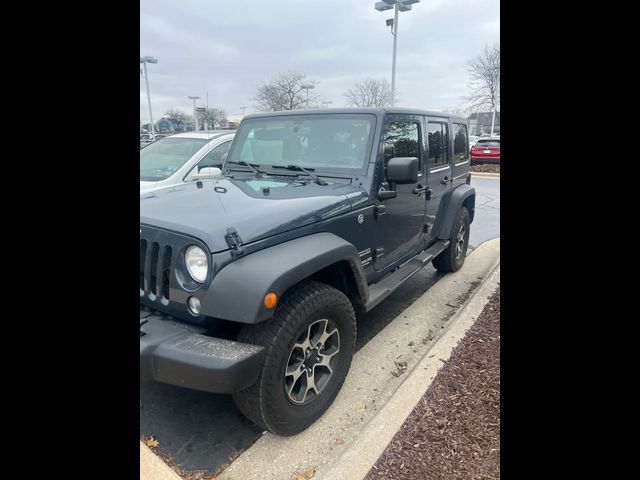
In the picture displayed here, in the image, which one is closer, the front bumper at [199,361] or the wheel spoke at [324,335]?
the front bumper at [199,361]

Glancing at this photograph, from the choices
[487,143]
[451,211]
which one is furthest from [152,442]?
[487,143]

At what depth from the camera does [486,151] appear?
1975 cm

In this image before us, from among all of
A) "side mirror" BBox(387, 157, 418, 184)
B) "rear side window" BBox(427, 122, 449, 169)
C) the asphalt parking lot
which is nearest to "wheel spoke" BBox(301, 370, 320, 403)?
the asphalt parking lot

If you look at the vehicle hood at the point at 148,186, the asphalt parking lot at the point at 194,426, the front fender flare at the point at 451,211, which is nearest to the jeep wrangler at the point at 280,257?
the asphalt parking lot at the point at 194,426

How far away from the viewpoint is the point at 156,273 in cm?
228

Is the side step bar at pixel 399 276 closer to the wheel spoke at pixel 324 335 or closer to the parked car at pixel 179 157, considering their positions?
the wheel spoke at pixel 324 335

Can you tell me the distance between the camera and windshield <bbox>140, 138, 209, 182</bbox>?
5.86 meters

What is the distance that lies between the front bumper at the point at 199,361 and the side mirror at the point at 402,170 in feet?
5.43

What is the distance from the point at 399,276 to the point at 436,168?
1483 millimetres

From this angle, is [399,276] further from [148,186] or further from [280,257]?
[148,186]

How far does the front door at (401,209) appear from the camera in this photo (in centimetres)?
338
